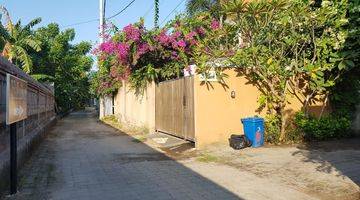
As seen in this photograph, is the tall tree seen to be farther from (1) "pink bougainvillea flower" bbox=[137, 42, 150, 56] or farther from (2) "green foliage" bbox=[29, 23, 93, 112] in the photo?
(2) "green foliage" bbox=[29, 23, 93, 112]

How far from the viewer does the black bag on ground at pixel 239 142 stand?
41.1 feet

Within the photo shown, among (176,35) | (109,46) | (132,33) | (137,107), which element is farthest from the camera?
(137,107)

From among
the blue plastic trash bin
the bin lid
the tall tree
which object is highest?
the tall tree

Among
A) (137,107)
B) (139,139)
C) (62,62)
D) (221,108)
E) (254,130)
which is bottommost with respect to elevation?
(139,139)

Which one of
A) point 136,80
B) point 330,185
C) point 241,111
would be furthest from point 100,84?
point 330,185

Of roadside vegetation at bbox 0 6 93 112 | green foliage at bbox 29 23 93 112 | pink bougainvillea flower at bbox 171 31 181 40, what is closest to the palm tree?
roadside vegetation at bbox 0 6 93 112

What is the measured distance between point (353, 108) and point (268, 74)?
3.55 m

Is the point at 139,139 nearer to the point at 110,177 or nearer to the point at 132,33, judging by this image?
the point at 132,33

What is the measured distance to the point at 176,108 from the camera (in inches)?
608

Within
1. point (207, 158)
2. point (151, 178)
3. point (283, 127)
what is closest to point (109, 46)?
point (283, 127)

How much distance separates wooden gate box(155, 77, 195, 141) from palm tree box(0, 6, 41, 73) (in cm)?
1017

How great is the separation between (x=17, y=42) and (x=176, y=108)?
50.5ft

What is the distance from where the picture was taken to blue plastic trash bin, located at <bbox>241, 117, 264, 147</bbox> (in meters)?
12.8

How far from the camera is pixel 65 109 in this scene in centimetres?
4141
